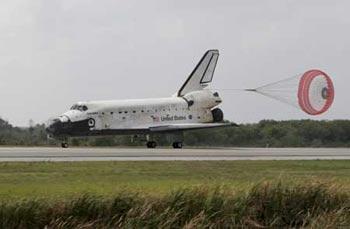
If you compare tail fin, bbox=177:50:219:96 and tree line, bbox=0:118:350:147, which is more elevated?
tail fin, bbox=177:50:219:96

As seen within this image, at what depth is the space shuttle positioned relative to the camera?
64.9 meters

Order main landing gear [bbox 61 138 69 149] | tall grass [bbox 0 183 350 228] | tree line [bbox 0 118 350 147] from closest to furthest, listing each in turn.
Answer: tall grass [bbox 0 183 350 228] → main landing gear [bbox 61 138 69 149] → tree line [bbox 0 118 350 147]

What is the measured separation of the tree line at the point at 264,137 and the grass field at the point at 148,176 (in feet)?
124

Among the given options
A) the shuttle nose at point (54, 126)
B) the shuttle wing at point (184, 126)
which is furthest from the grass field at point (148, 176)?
the shuttle wing at point (184, 126)

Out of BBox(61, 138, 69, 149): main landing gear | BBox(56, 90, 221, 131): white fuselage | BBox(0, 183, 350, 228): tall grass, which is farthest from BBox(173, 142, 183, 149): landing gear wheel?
BBox(0, 183, 350, 228): tall grass

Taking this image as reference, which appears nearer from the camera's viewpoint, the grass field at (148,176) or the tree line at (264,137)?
the grass field at (148,176)

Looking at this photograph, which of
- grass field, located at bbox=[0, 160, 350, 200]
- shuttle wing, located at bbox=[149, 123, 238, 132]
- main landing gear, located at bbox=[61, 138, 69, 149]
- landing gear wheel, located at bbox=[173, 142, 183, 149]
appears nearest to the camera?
grass field, located at bbox=[0, 160, 350, 200]

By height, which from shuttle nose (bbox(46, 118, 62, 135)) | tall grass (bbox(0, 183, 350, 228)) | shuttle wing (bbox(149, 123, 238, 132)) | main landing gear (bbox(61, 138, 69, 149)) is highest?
shuttle nose (bbox(46, 118, 62, 135))

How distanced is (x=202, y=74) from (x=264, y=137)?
14.7 meters

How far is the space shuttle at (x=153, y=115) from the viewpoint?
213 feet

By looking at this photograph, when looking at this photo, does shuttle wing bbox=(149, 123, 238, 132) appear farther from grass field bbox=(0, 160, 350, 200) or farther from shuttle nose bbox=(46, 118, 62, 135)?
grass field bbox=(0, 160, 350, 200)

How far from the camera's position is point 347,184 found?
26094 millimetres

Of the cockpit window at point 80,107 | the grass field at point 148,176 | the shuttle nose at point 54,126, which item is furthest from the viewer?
→ the cockpit window at point 80,107

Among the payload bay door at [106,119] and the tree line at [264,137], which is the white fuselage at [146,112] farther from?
the tree line at [264,137]
